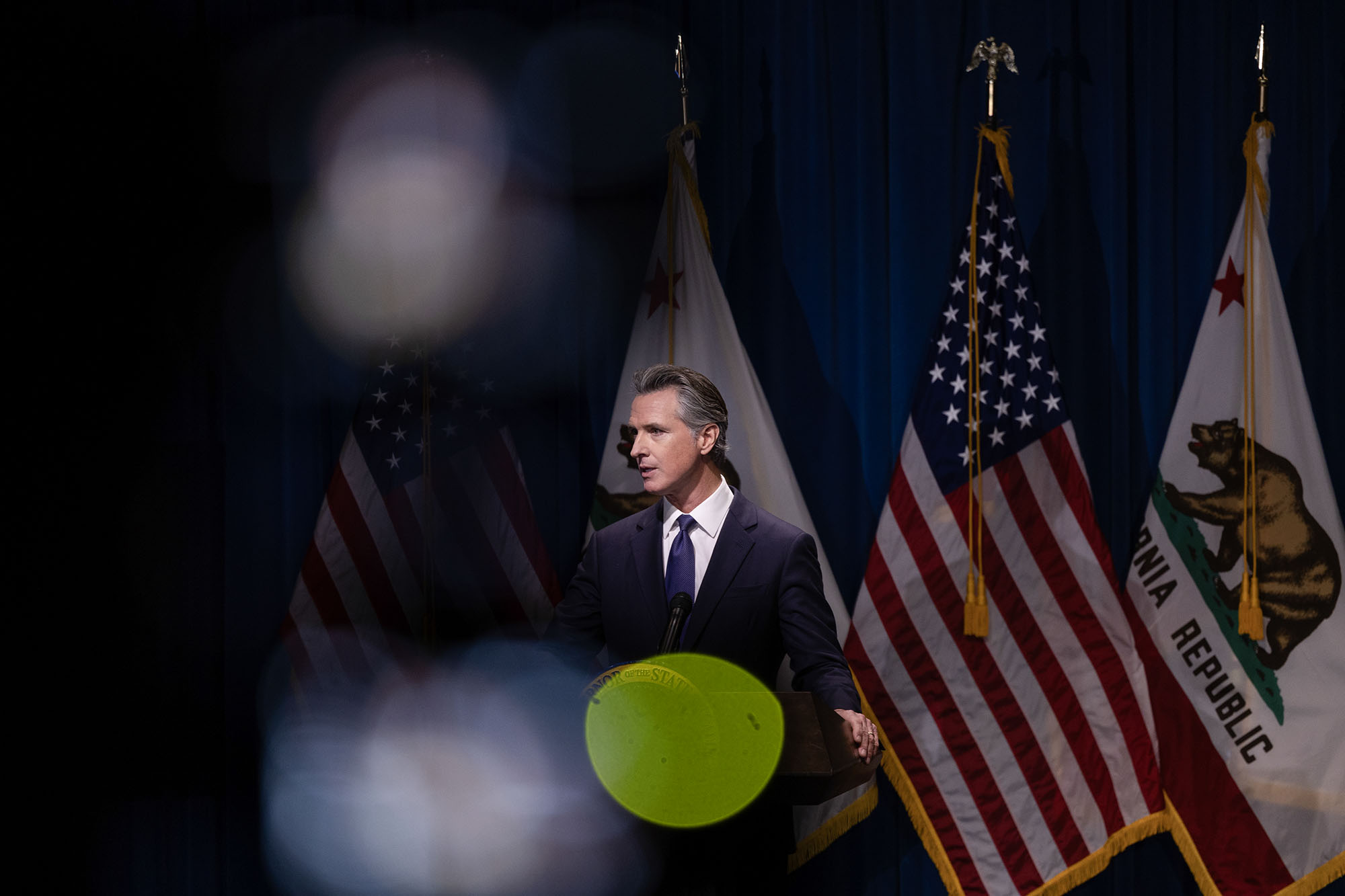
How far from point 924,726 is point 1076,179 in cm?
184

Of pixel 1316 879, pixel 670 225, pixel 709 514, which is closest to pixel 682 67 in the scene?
pixel 670 225

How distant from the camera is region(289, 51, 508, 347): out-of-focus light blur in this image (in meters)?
3.13

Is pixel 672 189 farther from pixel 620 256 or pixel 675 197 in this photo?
pixel 620 256

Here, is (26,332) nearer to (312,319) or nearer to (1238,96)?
(312,319)

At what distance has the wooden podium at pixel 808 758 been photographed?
1426 millimetres

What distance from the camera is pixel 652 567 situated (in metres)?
2.10

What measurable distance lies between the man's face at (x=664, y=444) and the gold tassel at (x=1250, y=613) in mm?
1809

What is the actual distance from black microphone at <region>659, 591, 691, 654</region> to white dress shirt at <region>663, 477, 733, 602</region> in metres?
0.51

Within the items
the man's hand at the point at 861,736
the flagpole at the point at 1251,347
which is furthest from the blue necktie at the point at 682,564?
the flagpole at the point at 1251,347

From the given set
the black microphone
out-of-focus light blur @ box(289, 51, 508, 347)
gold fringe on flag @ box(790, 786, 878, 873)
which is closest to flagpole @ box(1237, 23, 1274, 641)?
gold fringe on flag @ box(790, 786, 878, 873)

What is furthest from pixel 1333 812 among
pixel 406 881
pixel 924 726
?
pixel 406 881

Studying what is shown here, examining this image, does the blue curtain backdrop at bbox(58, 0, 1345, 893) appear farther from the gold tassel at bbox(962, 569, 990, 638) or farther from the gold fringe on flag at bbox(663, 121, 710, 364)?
the gold tassel at bbox(962, 569, 990, 638)

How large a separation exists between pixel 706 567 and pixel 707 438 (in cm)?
28

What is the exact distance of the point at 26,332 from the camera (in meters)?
2.90
